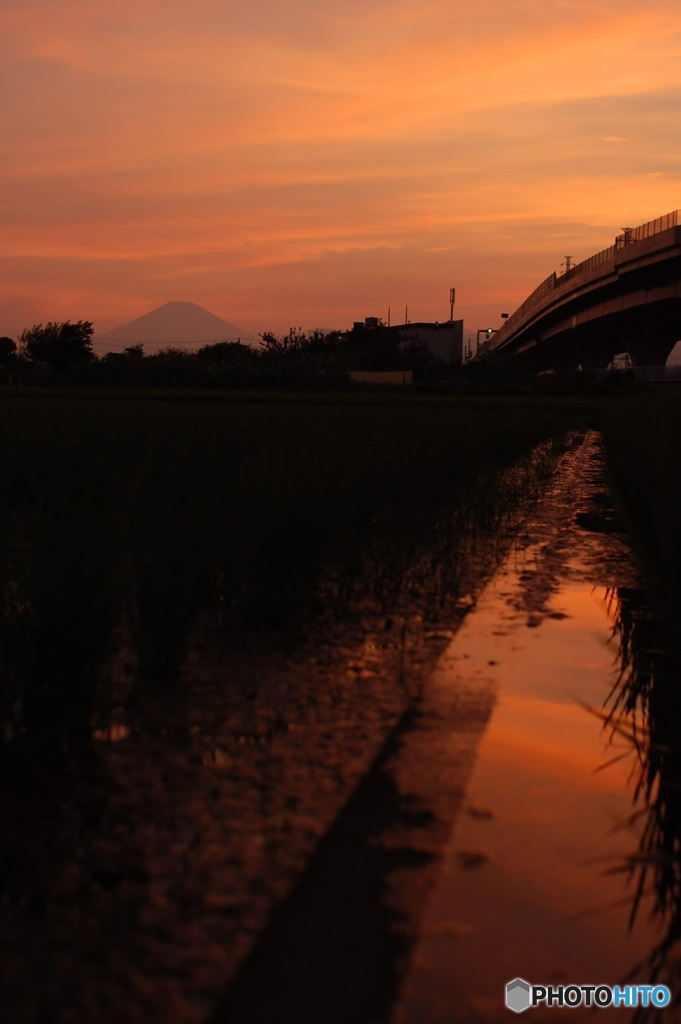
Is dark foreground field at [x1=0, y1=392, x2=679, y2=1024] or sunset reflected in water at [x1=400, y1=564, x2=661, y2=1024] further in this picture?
dark foreground field at [x1=0, y1=392, x2=679, y2=1024]

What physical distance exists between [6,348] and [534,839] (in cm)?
8592

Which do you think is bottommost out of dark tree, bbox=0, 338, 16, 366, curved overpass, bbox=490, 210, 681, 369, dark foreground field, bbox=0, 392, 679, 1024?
dark foreground field, bbox=0, 392, 679, 1024

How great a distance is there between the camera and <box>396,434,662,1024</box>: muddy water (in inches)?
86.7

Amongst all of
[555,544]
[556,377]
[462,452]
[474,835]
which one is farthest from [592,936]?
[556,377]

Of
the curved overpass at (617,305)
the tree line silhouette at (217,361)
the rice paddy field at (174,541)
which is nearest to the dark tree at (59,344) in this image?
the tree line silhouette at (217,361)

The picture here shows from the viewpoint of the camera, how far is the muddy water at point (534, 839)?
7.22 ft

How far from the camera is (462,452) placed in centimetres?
1519

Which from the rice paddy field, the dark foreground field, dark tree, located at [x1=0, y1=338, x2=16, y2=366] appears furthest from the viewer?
dark tree, located at [x1=0, y1=338, x2=16, y2=366]

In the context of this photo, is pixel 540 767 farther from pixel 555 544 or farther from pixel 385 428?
pixel 385 428

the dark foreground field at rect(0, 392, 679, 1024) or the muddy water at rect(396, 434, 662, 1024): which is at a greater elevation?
the dark foreground field at rect(0, 392, 679, 1024)

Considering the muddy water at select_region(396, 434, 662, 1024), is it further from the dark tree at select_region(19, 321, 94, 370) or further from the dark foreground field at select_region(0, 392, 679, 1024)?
the dark tree at select_region(19, 321, 94, 370)

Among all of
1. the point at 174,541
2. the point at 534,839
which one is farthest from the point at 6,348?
the point at 534,839

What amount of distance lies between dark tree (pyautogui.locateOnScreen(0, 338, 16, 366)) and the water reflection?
82.7 meters

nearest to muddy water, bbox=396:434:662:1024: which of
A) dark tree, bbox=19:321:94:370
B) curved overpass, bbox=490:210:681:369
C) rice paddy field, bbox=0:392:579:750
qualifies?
rice paddy field, bbox=0:392:579:750
